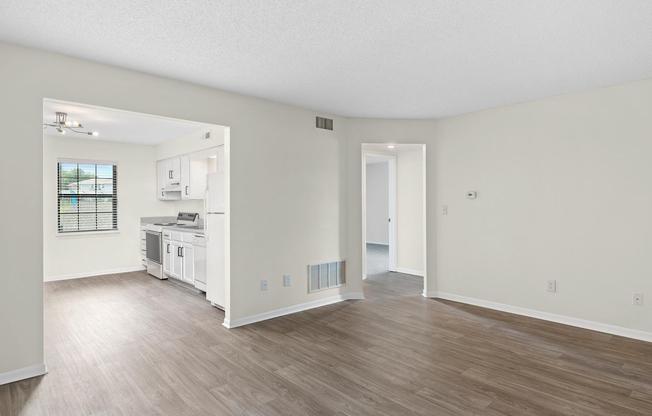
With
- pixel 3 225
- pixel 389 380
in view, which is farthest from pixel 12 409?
pixel 389 380

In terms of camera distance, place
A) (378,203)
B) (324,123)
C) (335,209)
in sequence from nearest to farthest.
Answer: (324,123) < (335,209) < (378,203)

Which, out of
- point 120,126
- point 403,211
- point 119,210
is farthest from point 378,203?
point 120,126

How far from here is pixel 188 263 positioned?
5445 millimetres

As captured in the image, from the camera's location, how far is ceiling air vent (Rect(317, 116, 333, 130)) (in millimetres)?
4715

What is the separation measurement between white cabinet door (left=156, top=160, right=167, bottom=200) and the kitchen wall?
11.8ft

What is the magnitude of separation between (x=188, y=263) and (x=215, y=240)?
4.02 ft

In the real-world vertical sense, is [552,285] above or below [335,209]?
below

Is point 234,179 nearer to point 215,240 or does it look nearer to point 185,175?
point 215,240

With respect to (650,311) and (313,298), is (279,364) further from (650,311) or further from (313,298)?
(650,311)

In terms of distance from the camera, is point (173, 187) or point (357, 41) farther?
point (173, 187)

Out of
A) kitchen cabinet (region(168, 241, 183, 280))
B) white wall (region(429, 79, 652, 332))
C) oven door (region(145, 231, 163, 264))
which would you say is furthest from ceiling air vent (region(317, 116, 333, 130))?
oven door (region(145, 231, 163, 264))

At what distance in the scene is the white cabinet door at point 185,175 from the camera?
20.0 feet

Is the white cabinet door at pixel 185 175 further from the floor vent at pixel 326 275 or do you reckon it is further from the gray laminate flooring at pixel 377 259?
the gray laminate flooring at pixel 377 259

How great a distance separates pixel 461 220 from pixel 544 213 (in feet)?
3.31
